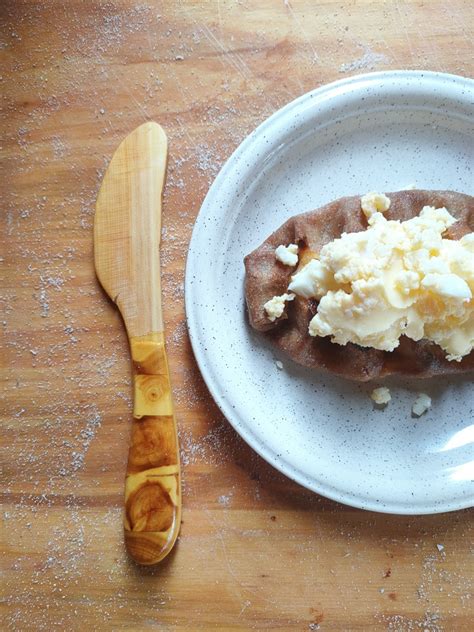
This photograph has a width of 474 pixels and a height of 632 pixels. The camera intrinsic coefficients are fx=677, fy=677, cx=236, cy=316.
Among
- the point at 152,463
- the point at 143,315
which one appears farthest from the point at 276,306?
the point at 152,463

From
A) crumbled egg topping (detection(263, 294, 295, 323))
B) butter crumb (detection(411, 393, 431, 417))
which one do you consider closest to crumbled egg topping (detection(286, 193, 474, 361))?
crumbled egg topping (detection(263, 294, 295, 323))

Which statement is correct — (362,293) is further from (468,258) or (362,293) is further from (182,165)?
(182,165)

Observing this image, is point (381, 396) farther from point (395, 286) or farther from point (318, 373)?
point (395, 286)

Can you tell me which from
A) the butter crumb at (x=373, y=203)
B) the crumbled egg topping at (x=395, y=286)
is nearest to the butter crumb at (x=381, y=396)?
the crumbled egg topping at (x=395, y=286)

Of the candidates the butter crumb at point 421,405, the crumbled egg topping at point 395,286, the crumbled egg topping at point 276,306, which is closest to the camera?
the crumbled egg topping at point 395,286

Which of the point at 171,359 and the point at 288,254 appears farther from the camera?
the point at 171,359

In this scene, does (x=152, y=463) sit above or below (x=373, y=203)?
below

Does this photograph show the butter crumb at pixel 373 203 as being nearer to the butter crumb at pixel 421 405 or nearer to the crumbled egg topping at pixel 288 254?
the crumbled egg topping at pixel 288 254

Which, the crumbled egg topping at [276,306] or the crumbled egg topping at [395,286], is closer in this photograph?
the crumbled egg topping at [395,286]
